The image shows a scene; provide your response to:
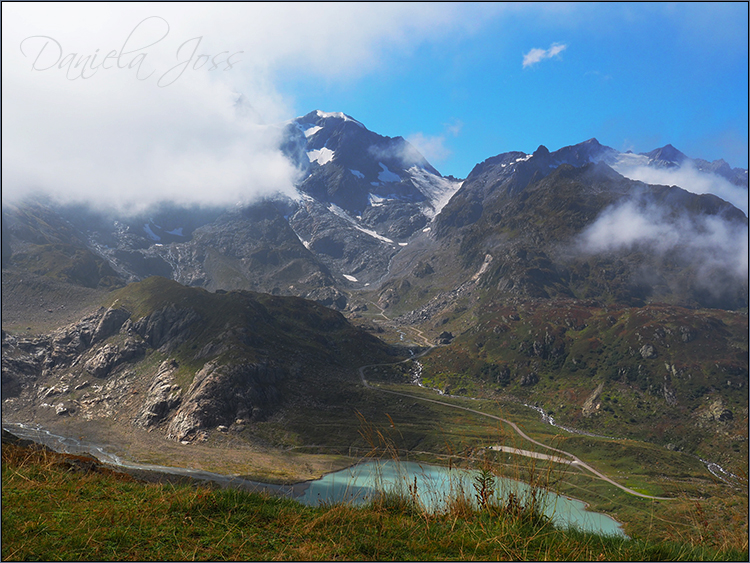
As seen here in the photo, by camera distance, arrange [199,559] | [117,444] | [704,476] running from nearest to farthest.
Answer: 1. [199,559]
2. [704,476]
3. [117,444]

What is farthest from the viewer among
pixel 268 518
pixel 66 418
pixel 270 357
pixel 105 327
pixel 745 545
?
pixel 105 327

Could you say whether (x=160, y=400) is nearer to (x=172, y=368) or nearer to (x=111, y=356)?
(x=172, y=368)

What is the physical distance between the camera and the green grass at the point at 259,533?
5.90 meters

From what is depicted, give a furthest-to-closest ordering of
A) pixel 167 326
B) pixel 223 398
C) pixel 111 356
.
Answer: pixel 167 326 < pixel 111 356 < pixel 223 398

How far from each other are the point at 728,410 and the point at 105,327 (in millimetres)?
255015

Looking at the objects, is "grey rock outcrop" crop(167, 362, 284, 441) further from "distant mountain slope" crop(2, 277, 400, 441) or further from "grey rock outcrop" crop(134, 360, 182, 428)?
"grey rock outcrop" crop(134, 360, 182, 428)

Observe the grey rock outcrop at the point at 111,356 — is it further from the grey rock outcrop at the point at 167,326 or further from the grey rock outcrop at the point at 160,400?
the grey rock outcrop at the point at 160,400

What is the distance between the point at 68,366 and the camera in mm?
171625

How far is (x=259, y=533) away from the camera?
6656 millimetres

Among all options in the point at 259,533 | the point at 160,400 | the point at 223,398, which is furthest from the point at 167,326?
the point at 259,533

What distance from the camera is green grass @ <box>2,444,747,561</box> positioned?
590 centimetres

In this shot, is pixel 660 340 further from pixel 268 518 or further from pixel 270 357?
pixel 268 518

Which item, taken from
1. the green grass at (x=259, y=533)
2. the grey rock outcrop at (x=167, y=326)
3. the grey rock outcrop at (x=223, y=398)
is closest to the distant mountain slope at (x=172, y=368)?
the grey rock outcrop at (x=223, y=398)

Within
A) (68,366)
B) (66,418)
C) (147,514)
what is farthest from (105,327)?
(147,514)
